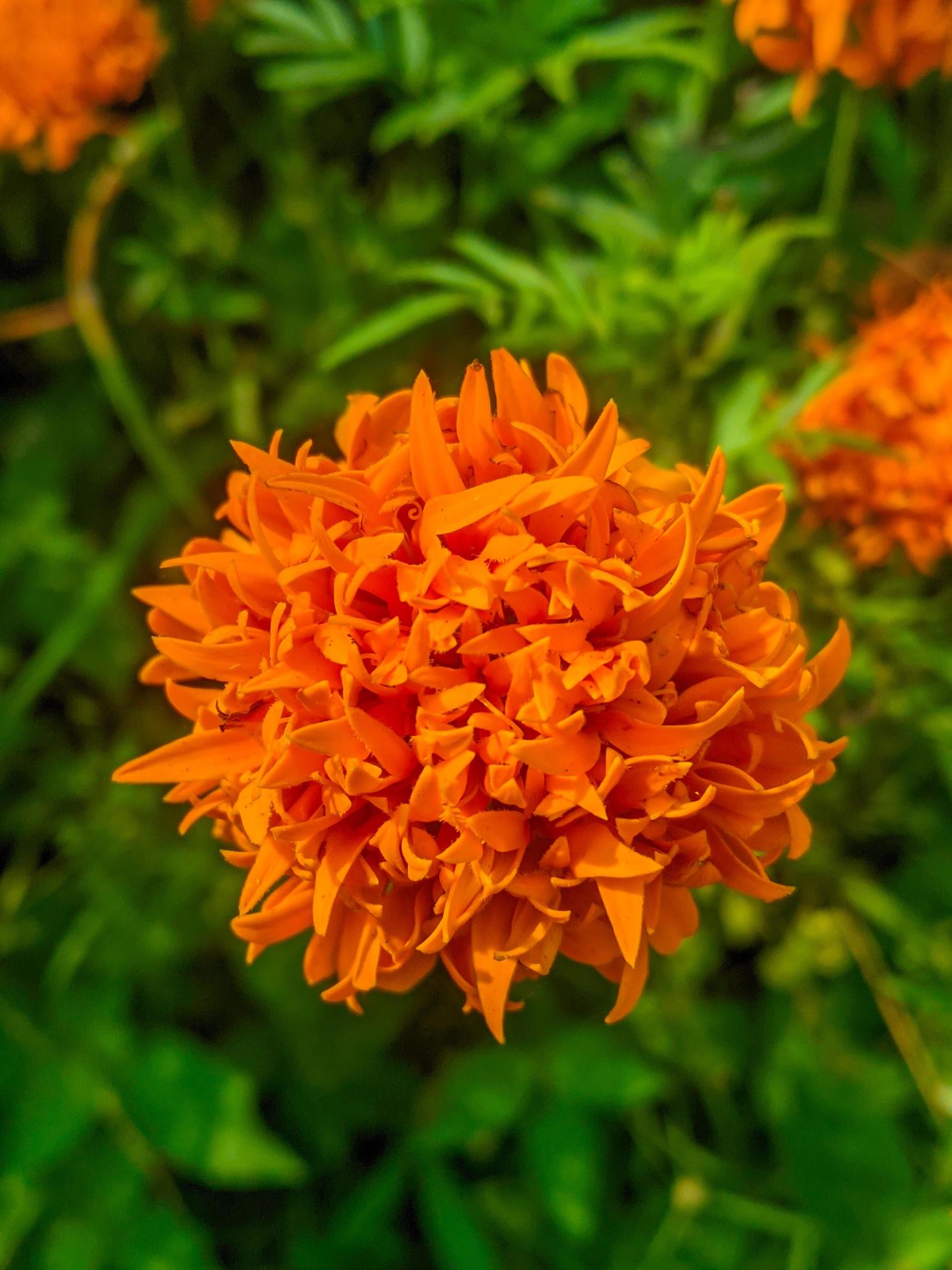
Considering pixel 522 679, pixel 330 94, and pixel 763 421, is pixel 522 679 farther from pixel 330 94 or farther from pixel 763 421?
pixel 330 94

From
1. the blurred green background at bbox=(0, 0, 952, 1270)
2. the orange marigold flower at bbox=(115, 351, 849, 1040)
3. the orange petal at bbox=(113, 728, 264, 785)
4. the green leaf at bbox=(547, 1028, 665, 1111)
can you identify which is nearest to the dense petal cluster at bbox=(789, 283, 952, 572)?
the blurred green background at bbox=(0, 0, 952, 1270)

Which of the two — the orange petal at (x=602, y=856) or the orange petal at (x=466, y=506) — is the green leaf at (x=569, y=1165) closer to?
the orange petal at (x=602, y=856)

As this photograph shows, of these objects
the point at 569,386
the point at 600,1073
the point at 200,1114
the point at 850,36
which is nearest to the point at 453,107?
the point at 850,36

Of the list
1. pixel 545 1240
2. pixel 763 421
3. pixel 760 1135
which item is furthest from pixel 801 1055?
pixel 763 421

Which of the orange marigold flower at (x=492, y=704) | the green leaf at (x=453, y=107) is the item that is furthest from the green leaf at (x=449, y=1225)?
the green leaf at (x=453, y=107)

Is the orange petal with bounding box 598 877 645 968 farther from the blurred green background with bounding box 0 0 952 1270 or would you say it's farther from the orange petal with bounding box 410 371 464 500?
the blurred green background with bounding box 0 0 952 1270

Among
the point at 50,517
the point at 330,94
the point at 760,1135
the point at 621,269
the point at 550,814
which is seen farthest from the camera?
the point at 50,517
